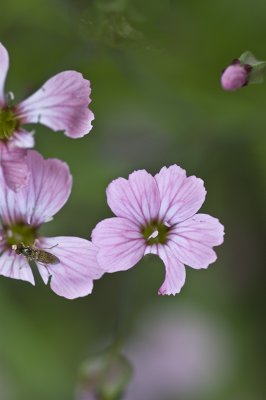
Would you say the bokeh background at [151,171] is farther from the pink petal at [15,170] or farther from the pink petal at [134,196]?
the pink petal at [15,170]

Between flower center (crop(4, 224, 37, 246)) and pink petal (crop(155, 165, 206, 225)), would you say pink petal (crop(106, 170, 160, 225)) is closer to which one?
pink petal (crop(155, 165, 206, 225))

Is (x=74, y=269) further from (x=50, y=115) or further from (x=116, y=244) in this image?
(x=50, y=115)

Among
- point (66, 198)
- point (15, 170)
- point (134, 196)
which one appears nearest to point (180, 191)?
point (134, 196)

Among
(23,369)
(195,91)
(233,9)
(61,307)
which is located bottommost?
(23,369)

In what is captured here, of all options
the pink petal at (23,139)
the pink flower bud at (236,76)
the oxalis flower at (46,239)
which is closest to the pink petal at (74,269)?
the oxalis flower at (46,239)

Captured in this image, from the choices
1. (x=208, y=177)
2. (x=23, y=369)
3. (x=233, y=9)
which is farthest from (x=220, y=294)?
(x=233, y=9)

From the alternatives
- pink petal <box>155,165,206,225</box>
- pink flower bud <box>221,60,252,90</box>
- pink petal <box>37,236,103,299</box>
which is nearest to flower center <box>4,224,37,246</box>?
pink petal <box>37,236,103,299</box>

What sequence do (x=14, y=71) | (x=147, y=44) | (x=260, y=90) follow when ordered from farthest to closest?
(x=14, y=71), (x=260, y=90), (x=147, y=44)

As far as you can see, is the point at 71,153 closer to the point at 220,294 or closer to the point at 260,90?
the point at 260,90
